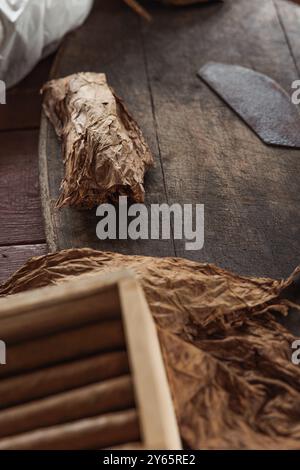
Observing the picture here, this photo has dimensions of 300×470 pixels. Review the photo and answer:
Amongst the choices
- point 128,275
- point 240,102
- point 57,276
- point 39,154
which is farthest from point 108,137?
point 128,275

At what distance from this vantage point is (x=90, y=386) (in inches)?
37.4

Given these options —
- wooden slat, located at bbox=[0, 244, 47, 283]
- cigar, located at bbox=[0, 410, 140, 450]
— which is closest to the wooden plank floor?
wooden slat, located at bbox=[0, 244, 47, 283]

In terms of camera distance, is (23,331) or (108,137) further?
(108,137)

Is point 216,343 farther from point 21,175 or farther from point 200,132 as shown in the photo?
point 21,175

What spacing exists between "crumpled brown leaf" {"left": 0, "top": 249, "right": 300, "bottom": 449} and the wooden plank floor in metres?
0.22

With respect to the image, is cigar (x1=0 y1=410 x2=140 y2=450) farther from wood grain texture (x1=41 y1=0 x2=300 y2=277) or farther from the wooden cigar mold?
wood grain texture (x1=41 y1=0 x2=300 y2=277)

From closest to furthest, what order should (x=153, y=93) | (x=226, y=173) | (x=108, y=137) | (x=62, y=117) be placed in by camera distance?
(x=108, y=137), (x=226, y=173), (x=62, y=117), (x=153, y=93)

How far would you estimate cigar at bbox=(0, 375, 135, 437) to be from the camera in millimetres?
932

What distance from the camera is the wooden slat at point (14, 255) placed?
1.55 meters

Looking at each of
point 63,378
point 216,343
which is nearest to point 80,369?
point 63,378

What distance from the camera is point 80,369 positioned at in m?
0.97

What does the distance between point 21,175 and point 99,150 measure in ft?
1.23

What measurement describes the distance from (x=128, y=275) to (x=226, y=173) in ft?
2.36
